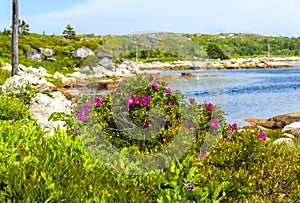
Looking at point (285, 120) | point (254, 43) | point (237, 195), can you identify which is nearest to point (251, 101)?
point (285, 120)

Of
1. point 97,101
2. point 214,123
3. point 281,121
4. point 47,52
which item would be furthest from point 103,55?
point 47,52

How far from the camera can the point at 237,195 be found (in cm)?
312

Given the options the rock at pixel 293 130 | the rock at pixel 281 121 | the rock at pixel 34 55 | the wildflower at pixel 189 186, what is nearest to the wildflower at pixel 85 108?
the wildflower at pixel 189 186

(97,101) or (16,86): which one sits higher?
(97,101)

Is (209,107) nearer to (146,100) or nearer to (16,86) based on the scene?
(146,100)

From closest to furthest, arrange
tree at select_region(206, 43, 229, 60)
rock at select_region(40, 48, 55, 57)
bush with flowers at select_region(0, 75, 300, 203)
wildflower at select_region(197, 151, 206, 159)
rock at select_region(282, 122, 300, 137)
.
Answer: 1. bush with flowers at select_region(0, 75, 300, 203)
2. wildflower at select_region(197, 151, 206, 159)
3. tree at select_region(206, 43, 229, 60)
4. rock at select_region(282, 122, 300, 137)
5. rock at select_region(40, 48, 55, 57)

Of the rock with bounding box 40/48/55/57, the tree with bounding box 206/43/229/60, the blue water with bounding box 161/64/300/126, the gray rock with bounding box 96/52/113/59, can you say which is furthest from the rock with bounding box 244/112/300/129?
the rock with bounding box 40/48/55/57

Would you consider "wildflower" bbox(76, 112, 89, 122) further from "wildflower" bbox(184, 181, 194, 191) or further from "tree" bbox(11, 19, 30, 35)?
"tree" bbox(11, 19, 30, 35)

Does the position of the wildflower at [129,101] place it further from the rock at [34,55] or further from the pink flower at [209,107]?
the rock at [34,55]

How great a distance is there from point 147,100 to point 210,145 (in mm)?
826

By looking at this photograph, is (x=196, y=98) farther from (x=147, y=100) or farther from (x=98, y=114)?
(x=98, y=114)

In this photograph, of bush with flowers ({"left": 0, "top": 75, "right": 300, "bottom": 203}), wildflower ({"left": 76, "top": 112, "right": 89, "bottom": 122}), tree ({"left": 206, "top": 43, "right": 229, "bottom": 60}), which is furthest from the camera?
tree ({"left": 206, "top": 43, "right": 229, "bottom": 60})

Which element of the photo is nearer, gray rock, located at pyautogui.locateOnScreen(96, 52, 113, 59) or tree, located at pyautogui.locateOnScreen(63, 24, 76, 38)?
gray rock, located at pyautogui.locateOnScreen(96, 52, 113, 59)

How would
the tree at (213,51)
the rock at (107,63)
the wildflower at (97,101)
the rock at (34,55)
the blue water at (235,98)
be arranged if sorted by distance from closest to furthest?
the wildflower at (97,101) → the blue water at (235,98) → the rock at (107,63) → the tree at (213,51) → the rock at (34,55)
